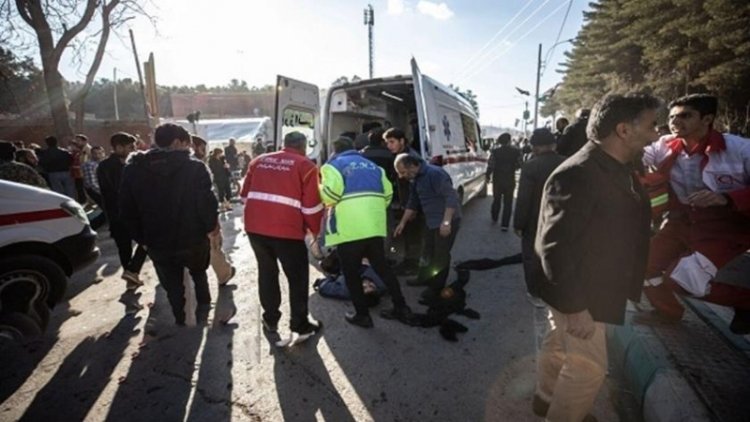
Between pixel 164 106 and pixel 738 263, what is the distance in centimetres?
7363

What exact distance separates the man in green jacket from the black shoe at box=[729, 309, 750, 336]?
2.32 metres

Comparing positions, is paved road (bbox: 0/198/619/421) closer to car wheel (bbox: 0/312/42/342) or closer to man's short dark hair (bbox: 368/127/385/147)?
car wheel (bbox: 0/312/42/342)

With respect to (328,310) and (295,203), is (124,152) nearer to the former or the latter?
(295,203)

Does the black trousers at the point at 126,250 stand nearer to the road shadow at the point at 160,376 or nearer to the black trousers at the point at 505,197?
the road shadow at the point at 160,376

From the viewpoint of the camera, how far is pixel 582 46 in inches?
1278

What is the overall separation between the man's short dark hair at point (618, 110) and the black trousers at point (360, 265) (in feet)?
→ 6.92

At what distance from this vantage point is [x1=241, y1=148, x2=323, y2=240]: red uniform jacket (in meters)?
3.14

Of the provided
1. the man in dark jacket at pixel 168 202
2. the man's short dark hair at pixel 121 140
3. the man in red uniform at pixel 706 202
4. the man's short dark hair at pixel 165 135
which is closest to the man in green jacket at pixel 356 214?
the man in dark jacket at pixel 168 202

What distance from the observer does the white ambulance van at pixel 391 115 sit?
5270 mm

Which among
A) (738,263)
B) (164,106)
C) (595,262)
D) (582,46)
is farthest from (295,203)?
(164,106)

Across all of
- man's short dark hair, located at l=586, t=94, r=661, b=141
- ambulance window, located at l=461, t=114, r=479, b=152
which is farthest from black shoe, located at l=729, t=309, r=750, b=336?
ambulance window, located at l=461, t=114, r=479, b=152

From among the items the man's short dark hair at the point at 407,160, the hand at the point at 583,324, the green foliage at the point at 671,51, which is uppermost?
the green foliage at the point at 671,51

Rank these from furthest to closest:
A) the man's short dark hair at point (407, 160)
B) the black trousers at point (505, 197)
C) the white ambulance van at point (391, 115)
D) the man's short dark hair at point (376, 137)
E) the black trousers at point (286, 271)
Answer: the black trousers at point (505, 197) < the white ambulance van at point (391, 115) < the man's short dark hair at point (376, 137) < the man's short dark hair at point (407, 160) < the black trousers at point (286, 271)

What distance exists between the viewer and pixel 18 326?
3.52 m
